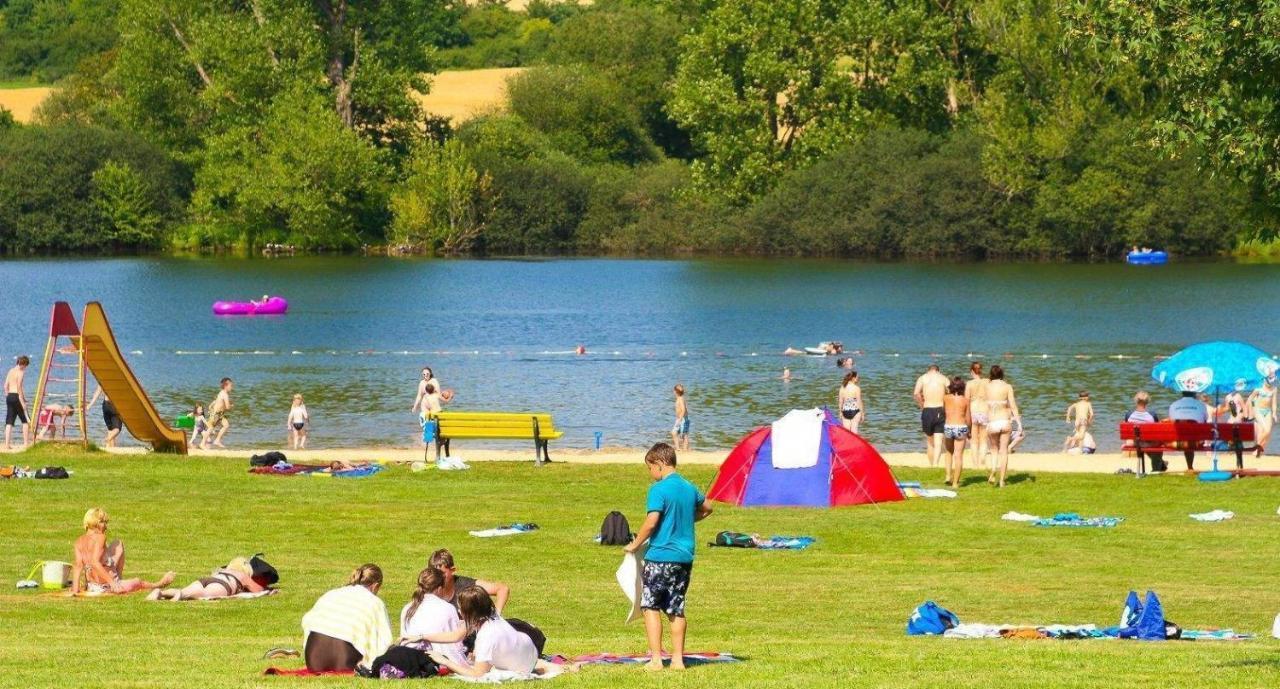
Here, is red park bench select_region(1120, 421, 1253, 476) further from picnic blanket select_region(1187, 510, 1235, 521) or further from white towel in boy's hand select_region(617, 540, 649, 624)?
white towel in boy's hand select_region(617, 540, 649, 624)

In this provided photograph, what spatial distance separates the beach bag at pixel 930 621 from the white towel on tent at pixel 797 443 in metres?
8.68

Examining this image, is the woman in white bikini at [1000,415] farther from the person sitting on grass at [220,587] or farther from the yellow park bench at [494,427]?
the person sitting on grass at [220,587]

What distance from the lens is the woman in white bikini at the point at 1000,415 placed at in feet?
84.4

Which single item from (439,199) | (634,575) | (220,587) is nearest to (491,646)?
(634,575)

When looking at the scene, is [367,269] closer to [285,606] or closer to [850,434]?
[850,434]

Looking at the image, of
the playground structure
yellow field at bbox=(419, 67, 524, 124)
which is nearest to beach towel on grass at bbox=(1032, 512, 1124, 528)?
the playground structure

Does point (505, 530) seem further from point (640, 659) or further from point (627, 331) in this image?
point (627, 331)

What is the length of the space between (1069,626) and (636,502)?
9.56 meters

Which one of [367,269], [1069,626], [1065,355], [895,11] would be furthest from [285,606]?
[895,11]

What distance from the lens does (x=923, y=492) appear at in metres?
25.0

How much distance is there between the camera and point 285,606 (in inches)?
677

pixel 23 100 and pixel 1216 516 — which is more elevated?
pixel 23 100

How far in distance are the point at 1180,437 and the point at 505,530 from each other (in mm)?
10413

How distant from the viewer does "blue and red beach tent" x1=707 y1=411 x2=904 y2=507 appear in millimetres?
24375
